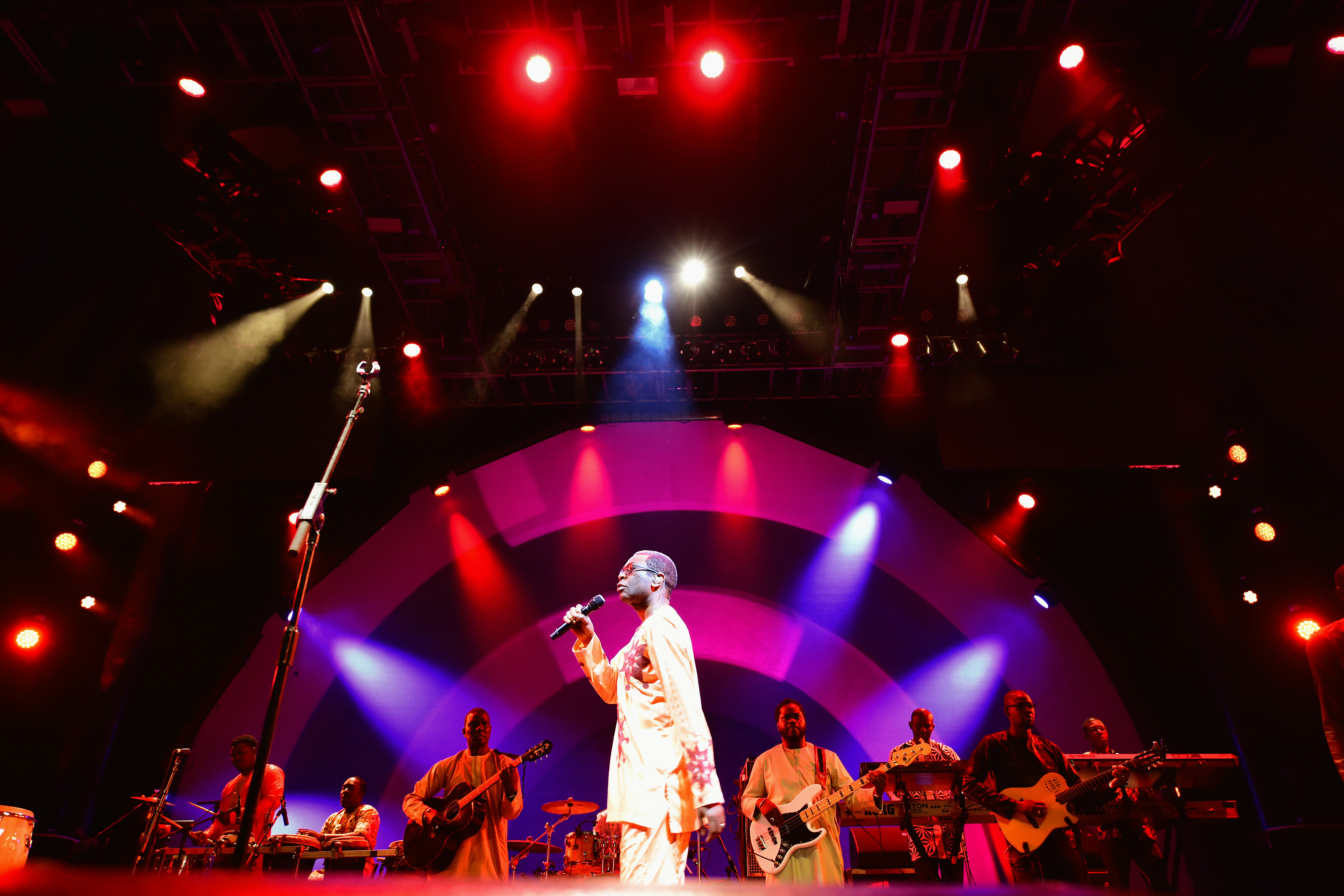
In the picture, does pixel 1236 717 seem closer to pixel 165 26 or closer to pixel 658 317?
pixel 658 317

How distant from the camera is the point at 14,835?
4.44 meters

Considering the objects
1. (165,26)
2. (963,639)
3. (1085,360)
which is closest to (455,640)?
(963,639)

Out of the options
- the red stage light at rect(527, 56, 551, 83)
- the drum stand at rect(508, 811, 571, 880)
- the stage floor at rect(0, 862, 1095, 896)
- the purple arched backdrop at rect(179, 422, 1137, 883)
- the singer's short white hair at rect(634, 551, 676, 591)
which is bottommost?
the drum stand at rect(508, 811, 571, 880)

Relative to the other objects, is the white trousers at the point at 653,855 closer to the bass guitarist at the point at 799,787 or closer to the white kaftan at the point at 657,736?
the white kaftan at the point at 657,736

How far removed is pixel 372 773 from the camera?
29.5 feet

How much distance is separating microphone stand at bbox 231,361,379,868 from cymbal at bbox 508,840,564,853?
189 inches

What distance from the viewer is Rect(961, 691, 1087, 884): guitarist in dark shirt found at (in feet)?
16.8

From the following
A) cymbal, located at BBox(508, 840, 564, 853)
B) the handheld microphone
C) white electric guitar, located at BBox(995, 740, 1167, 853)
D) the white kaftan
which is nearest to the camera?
the white kaftan

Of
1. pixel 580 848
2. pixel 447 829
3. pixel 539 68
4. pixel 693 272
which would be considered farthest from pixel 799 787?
pixel 539 68

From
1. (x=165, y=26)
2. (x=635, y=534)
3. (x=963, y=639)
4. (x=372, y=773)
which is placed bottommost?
(x=372, y=773)

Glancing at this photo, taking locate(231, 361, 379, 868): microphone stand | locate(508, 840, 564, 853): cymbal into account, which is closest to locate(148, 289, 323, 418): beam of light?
locate(231, 361, 379, 868): microphone stand

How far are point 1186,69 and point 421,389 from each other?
8.33m

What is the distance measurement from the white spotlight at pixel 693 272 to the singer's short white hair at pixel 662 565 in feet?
18.7

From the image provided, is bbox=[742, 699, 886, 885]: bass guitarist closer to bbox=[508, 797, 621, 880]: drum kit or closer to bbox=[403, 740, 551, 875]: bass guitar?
bbox=[508, 797, 621, 880]: drum kit
